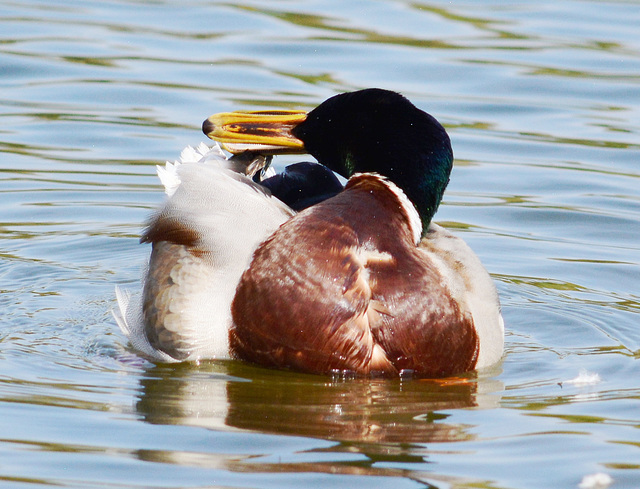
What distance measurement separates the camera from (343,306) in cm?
522

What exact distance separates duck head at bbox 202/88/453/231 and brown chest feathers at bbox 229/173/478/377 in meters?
0.34

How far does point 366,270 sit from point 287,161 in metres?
4.39

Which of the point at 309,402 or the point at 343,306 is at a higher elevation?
the point at 343,306

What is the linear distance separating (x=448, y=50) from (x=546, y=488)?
28.0ft

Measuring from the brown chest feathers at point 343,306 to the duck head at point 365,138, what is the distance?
1.13 feet

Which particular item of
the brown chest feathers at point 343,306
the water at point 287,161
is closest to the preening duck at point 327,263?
the brown chest feathers at point 343,306

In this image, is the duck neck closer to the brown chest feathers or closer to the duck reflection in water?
the brown chest feathers

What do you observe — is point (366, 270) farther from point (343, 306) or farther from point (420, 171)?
point (420, 171)

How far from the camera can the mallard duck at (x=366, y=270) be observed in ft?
17.2

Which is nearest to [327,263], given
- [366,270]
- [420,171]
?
[366,270]

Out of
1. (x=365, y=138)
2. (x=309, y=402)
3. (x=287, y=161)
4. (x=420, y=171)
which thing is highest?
(x=365, y=138)

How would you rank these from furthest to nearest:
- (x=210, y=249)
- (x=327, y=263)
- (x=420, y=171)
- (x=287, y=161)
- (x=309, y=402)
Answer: (x=287, y=161) < (x=420, y=171) < (x=210, y=249) < (x=327, y=263) < (x=309, y=402)

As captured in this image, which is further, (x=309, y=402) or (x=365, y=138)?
(x=365, y=138)

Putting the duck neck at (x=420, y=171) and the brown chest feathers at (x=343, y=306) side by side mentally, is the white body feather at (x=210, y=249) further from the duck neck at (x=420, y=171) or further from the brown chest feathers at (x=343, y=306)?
the duck neck at (x=420, y=171)
